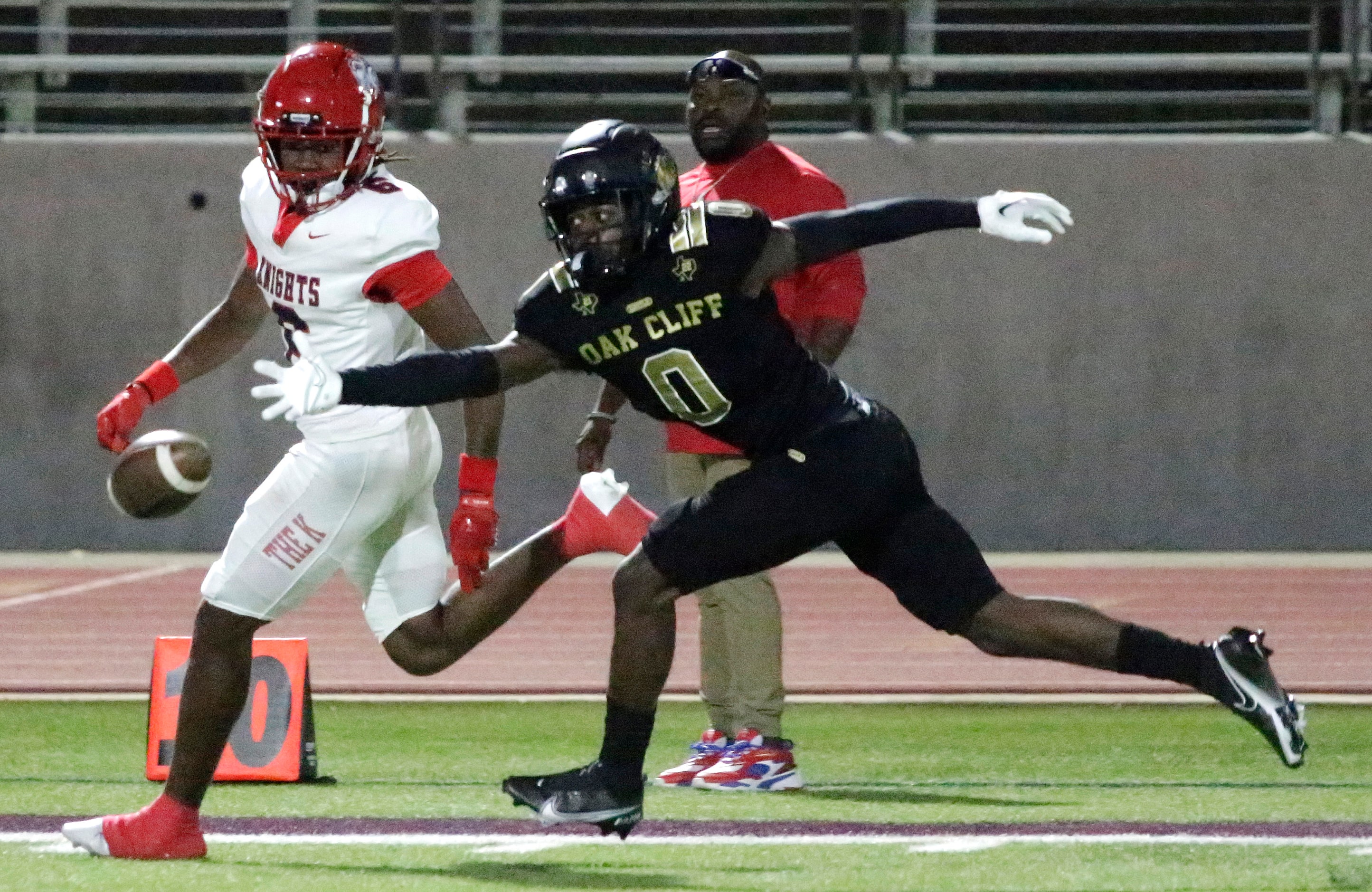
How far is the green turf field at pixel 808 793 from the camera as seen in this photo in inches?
199

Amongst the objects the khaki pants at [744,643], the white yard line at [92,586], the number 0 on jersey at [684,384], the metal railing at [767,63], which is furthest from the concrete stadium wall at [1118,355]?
the number 0 on jersey at [684,384]

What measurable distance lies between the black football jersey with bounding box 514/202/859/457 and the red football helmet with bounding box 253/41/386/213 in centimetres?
56

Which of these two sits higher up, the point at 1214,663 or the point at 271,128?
the point at 271,128

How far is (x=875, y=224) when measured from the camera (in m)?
5.17

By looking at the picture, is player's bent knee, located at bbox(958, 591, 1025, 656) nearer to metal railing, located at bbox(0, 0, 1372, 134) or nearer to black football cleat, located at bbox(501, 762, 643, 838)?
black football cleat, located at bbox(501, 762, 643, 838)

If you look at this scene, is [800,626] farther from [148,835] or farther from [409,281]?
[148,835]

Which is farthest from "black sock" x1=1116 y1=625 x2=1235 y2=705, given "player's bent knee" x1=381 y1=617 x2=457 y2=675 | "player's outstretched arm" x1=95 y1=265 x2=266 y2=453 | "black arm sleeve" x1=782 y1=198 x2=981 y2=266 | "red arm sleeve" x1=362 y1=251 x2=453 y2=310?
"player's outstretched arm" x1=95 y1=265 x2=266 y2=453

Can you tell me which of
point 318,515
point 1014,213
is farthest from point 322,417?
point 1014,213

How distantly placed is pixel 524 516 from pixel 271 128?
25.3ft

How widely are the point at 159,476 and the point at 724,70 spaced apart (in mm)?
2009

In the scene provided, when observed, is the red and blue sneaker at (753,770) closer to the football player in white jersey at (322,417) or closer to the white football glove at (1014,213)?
the football player in white jersey at (322,417)

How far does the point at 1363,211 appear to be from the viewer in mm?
12844

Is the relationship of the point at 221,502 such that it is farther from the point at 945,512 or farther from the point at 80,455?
the point at 945,512

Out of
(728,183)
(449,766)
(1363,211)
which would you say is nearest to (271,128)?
(728,183)
